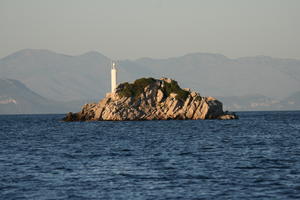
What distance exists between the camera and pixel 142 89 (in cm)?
16225

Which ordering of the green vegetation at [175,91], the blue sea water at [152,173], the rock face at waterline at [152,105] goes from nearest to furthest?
the blue sea water at [152,173] < the rock face at waterline at [152,105] < the green vegetation at [175,91]

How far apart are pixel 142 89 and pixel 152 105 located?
5336 mm

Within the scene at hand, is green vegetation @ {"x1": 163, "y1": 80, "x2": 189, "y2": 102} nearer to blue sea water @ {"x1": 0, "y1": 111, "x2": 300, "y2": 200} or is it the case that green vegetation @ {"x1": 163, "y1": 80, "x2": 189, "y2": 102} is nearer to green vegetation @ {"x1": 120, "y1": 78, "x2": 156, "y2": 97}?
green vegetation @ {"x1": 120, "y1": 78, "x2": 156, "y2": 97}

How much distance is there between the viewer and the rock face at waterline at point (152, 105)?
158m

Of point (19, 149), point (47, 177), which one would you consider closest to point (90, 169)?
point (47, 177)

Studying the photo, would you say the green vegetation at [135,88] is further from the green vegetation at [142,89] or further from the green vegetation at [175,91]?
the green vegetation at [175,91]

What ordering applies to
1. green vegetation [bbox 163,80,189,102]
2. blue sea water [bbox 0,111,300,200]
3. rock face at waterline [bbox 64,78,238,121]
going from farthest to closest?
green vegetation [bbox 163,80,189,102] < rock face at waterline [bbox 64,78,238,121] < blue sea water [bbox 0,111,300,200]

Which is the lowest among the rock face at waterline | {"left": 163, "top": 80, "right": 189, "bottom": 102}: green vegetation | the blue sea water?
the blue sea water

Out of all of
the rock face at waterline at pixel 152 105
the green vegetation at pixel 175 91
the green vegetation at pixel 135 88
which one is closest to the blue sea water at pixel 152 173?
the rock face at waterline at pixel 152 105

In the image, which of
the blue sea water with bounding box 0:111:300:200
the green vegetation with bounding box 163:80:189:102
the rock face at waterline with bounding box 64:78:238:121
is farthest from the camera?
the green vegetation with bounding box 163:80:189:102

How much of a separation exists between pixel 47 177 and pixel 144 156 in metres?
15.8

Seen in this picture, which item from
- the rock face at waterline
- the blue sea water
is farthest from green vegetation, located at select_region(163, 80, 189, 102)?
the blue sea water

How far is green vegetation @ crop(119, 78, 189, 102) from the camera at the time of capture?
522 feet

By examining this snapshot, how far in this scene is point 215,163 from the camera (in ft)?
167
